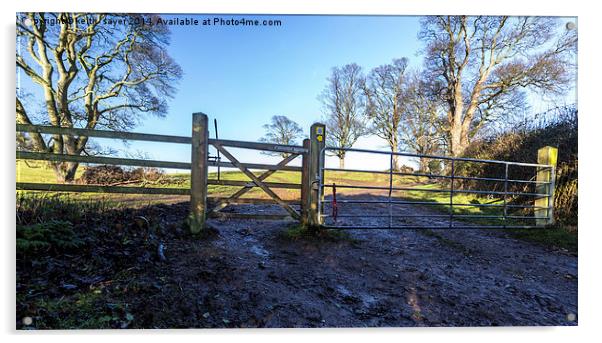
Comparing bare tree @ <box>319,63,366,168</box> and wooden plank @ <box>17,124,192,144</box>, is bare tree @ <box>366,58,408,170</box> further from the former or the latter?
wooden plank @ <box>17,124,192,144</box>

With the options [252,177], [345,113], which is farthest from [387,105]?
[252,177]

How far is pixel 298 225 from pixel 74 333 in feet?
5.98

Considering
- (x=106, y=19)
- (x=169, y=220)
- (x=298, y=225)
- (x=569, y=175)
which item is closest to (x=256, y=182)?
(x=298, y=225)

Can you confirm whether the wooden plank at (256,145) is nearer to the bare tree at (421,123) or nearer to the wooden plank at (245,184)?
the wooden plank at (245,184)

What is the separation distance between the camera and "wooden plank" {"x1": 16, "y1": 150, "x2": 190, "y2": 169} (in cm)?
190

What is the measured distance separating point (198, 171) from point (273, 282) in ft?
4.16

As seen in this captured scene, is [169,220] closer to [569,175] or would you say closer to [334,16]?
[334,16]

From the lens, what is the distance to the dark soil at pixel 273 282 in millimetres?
1321

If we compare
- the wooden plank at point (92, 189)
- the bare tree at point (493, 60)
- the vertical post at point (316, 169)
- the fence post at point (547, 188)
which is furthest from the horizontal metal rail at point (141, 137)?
the fence post at point (547, 188)

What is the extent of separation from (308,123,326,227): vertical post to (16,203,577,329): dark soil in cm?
26

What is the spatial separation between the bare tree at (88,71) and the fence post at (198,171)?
1.34ft

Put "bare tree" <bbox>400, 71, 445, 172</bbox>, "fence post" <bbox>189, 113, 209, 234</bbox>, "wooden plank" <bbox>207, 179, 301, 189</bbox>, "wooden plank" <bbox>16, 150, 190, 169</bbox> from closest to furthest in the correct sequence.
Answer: "wooden plank" <bbox>16, 150, 190, 169</bbox> < "fence post" <bbox>189, 113, 209, 234</bbox> < "wooden plank" <bbox>207, 179, 301, 189</bbox> < "bare tree" <bbox>400, 71, 445, 172</bbox>

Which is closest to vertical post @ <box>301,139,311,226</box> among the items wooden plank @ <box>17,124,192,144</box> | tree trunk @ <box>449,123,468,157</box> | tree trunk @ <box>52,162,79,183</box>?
wooden plank @ <box>17,124,192,144</box>

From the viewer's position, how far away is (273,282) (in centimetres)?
165
